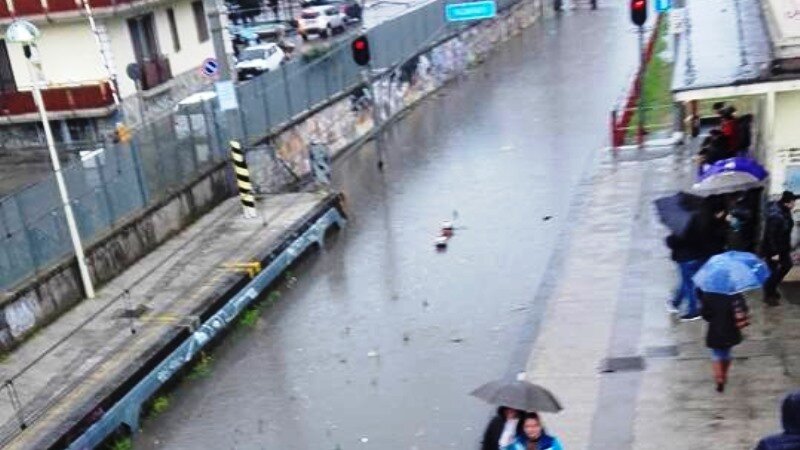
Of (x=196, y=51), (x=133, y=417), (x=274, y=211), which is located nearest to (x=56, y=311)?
(x=133, y=417)

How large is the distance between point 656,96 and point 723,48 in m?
13.2

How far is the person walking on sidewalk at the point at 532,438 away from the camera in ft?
23.0

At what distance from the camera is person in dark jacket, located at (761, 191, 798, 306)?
11.9 m

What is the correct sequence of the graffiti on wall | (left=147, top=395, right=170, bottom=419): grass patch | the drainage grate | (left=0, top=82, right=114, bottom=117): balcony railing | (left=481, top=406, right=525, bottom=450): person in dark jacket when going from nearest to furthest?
(left=481, top=406, right=525, bottom=450): person in dark jacket, the drainage grate, (left=147, top=395, right=170, bottom=419): grass patch, the graffiti on wall, (left=0, top=82, right=114, bottom=117): balcony railing

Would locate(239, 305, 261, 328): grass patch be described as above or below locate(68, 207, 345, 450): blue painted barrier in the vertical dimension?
below

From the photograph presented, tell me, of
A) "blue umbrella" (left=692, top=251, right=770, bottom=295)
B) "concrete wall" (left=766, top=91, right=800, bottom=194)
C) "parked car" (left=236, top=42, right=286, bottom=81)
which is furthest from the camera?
"parked car" (left=236, top=42, right=286, bottom=81)

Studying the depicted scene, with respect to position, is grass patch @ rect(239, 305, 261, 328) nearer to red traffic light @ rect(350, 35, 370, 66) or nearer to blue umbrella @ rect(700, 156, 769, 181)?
blue umbrella @ rect(700, 156, 769, 181)

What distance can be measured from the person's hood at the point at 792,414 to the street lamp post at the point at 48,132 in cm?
1179

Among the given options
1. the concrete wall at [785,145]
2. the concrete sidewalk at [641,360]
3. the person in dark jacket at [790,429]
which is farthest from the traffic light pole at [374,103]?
the person in dark jacket at [790,429]

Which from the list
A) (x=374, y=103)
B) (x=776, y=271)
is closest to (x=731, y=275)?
(x=776, y=271)

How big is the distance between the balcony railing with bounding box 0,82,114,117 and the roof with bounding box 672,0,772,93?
17.6 meters

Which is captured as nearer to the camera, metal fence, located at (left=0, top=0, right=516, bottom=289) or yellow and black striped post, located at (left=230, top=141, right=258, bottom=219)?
metal fence, located at (left=0, top=0, right=516, bottom=289)

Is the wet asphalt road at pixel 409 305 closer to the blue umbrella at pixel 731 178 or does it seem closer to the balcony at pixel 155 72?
the blue umbrella at pixel 731 178

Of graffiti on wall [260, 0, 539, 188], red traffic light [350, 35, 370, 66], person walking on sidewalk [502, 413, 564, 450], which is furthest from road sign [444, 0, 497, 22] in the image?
person walking on sidewalk [502, 413, 564, 450]
